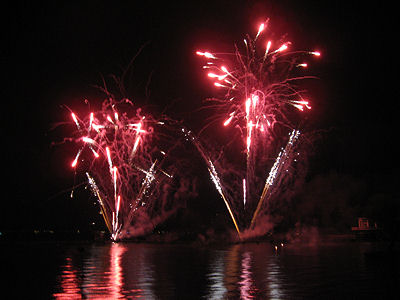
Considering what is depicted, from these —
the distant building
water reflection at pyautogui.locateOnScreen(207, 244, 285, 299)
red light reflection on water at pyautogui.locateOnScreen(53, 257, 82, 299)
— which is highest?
the distant building

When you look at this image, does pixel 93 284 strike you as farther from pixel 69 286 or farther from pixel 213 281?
pixel 213 281

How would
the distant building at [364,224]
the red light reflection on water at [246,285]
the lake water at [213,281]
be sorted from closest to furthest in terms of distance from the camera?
the red light reflection on water at [246,285]
the lake water at [213,281]
the distant building at [364,224]

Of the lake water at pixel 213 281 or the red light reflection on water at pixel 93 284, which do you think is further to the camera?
the red light reflection on water at pixel 93 284

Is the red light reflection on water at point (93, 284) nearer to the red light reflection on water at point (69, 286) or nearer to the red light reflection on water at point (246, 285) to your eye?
the red light reflection on water at point (69, 286)

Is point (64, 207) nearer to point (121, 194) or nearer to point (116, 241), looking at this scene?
point (116, 241)

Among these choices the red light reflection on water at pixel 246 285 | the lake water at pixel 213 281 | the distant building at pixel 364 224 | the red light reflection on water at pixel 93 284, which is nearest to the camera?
the red light reflection on water at pixel 246 285

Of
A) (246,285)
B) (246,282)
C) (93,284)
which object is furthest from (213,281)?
(93,284)

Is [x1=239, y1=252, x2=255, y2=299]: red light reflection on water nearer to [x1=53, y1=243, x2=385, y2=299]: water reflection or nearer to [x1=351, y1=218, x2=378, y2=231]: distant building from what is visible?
[x1=53, y1=243, x2=385, y2=299]: water reflection

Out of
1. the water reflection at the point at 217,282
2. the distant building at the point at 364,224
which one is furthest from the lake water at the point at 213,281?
the distant building at the point at 364,224

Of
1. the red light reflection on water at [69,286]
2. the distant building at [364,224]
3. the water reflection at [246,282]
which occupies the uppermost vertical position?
the distant building at [364,224]

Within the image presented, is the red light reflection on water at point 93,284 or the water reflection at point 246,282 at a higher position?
the red light reflection on water at point 93,284

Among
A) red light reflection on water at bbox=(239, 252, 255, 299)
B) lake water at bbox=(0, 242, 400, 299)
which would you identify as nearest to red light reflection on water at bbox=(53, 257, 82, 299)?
lake water at bbox=(0, 242, 400, 299)

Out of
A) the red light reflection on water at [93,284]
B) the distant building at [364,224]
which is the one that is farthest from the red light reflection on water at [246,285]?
the distant building at [364,224]

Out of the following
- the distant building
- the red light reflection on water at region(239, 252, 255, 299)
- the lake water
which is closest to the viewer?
the red light reflection on water at region(239, 252, 255, 299)
